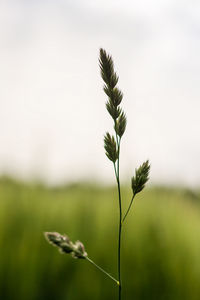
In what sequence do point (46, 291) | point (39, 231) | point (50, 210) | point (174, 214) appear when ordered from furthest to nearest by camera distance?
point (174, 214) → point (50, 210) → point (39, 231) → point (46, 291)

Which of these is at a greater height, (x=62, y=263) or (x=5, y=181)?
(x=5, y=181)

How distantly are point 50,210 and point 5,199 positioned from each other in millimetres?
325

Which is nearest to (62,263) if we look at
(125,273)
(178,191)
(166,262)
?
(125,273)

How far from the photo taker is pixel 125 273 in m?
1.96

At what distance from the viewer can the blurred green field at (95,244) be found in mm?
1872

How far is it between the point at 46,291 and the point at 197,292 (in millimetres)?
839

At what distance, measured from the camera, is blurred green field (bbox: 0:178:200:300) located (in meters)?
1.87

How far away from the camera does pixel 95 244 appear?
214 centimetres

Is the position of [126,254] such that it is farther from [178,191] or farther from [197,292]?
[178,191]

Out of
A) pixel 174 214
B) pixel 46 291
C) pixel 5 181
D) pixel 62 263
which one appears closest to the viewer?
pixel 46 291

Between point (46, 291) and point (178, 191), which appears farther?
point (178, 191)

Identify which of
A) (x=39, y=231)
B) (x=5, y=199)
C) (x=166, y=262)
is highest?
(x=5, y=199)

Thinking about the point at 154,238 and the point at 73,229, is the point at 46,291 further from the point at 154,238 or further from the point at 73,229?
the point at 154,238

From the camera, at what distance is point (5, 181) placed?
2625mm
